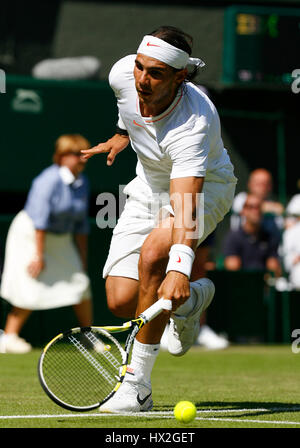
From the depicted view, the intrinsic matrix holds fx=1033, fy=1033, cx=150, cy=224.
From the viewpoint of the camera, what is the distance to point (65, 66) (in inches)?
532

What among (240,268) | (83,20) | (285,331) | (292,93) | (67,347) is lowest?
(285,331)

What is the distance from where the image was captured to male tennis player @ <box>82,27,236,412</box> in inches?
210

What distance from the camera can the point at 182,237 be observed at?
529cm

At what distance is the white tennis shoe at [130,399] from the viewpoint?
18.3 ft

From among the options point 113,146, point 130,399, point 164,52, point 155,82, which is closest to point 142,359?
point 130,399

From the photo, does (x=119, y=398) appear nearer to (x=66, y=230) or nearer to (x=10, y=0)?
(x=66, y=230)

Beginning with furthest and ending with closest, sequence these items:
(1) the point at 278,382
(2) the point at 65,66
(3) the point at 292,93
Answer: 1. (3) the point at 292,93
2. (2) the point at 65,66
3. (1) the point at 278,382

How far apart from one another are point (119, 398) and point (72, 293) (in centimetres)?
505

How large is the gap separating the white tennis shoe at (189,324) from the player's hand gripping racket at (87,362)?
2.19 ft

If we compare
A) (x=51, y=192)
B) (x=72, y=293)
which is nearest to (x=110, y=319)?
(x=72, y=293)

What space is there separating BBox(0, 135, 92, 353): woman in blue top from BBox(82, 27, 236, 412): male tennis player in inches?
166

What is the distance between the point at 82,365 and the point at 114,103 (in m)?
7.79

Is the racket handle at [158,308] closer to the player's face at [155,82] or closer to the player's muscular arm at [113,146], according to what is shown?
the player's face at [155,82]

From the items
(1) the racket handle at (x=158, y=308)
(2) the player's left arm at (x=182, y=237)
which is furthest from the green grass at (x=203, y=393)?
(2) the player's left arm at (x=182, y=237)
